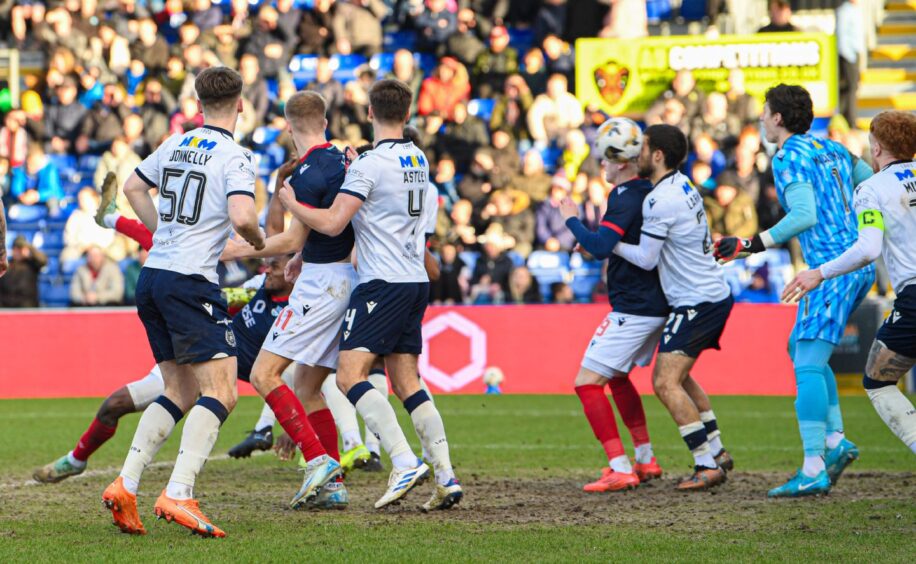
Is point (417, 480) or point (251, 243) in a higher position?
point (251, 243)

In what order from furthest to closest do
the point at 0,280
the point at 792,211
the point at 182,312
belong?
the point at 0,280, the point at 792,211, the point at 182,312

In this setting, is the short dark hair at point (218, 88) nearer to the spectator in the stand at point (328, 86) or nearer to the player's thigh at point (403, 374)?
the player's thigh at point (403, 374)

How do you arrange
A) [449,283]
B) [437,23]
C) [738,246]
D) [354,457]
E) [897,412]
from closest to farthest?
[897,412] < [738,246] < [354,457] < [449,283] < [437,23]

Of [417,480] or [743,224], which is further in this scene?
[743,224]

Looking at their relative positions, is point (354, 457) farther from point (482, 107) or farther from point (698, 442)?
point (482, 107)

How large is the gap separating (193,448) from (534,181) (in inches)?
550

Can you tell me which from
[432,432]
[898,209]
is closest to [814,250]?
[898,209]

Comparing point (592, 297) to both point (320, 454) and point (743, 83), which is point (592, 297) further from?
point (320, 454)

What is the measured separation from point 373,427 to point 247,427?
5984mm

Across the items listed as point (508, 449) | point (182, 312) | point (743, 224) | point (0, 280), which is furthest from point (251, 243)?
point (0, 280)

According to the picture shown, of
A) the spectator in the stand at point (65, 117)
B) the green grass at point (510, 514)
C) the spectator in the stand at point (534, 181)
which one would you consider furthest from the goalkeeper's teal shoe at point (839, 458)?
the spectator in the stand at point (65, 117)

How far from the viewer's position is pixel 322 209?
8.12m

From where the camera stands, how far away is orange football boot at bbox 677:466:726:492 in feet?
30.3

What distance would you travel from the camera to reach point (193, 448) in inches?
286
